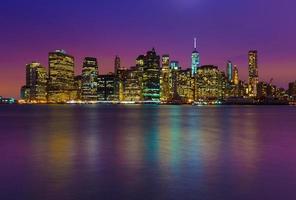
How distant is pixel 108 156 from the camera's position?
2955 centimetres

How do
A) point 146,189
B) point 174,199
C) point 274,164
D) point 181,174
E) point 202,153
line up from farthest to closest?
point 202,153 < point 274,164 < point 181,174 < point 146,189 < point 174,199

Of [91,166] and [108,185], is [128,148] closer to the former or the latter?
[91,166]

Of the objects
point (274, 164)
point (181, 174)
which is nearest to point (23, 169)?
point (181, 174)

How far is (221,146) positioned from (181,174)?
15811mm

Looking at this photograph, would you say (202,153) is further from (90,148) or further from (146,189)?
(146,189)

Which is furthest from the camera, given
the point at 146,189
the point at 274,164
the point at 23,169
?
the point at 274,164

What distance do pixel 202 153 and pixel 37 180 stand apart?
47.4 ft

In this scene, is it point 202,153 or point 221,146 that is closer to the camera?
point 202,153

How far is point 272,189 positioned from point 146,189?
531 centimetres

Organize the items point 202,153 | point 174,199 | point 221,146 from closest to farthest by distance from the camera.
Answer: point 174,199
point 202,153
point 221,146

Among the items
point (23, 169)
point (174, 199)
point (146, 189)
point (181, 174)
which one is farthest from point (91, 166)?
point (174, 199)

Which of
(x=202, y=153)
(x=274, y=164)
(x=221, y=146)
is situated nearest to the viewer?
(x=274, y=164)

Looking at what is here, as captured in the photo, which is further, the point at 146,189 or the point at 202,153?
the point at 202,153

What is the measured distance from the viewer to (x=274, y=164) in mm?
26406
